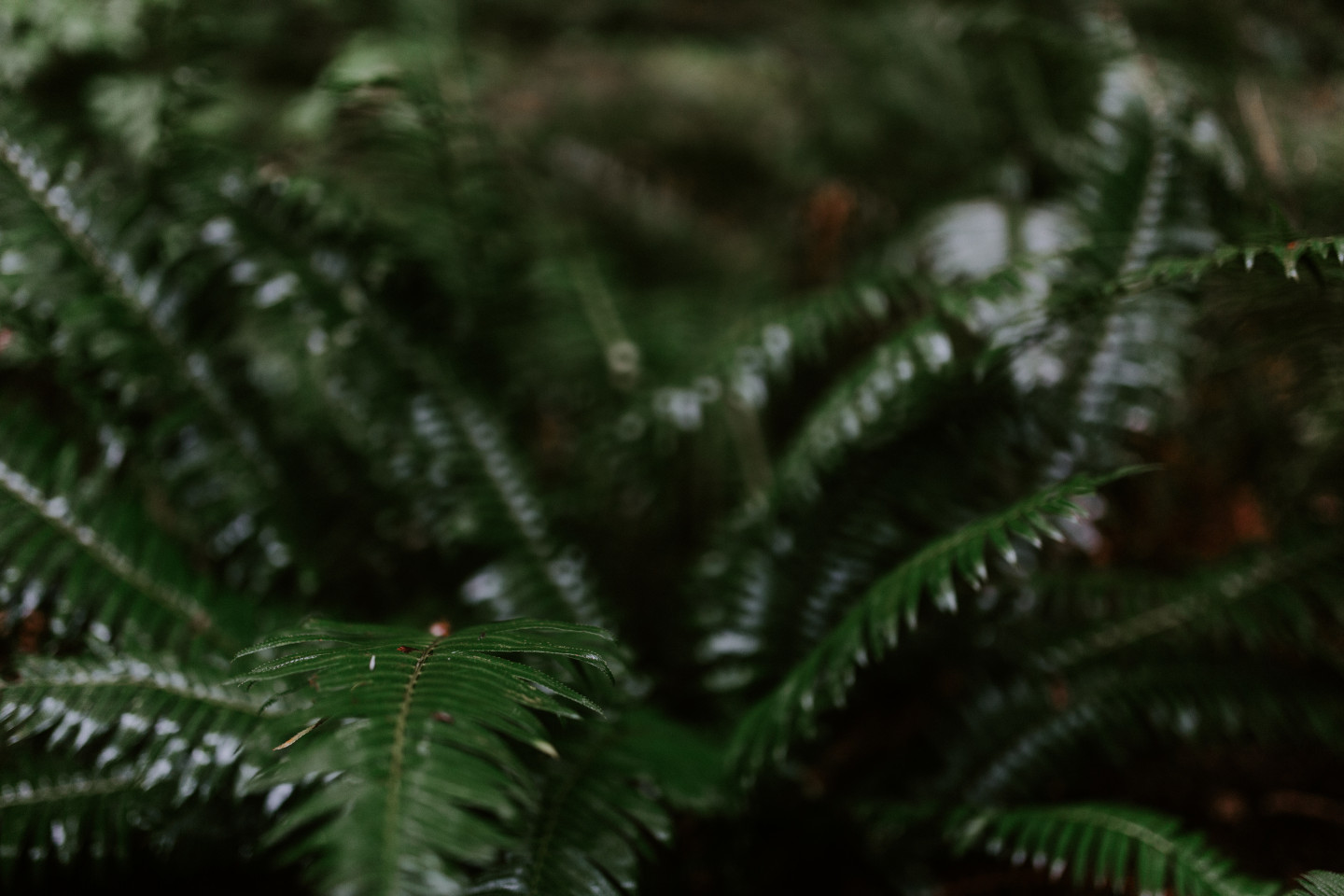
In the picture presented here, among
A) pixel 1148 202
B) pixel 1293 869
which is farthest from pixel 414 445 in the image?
pixel 1293 869

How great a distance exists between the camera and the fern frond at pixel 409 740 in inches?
21.7

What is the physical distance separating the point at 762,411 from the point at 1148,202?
3.21 ft

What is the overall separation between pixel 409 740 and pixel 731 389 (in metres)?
1.24

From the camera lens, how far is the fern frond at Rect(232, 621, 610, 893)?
0.55m

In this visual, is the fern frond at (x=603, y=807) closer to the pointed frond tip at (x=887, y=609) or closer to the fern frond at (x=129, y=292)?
the pointed frond tip at (x=887, y=609)

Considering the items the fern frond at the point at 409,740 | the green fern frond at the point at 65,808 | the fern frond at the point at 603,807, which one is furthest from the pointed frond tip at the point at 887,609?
the green fern frond at the point at 65,808

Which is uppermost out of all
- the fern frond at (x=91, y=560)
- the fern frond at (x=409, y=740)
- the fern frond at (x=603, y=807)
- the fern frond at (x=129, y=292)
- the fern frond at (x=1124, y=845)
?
the fern frond at (x=129, y=292)

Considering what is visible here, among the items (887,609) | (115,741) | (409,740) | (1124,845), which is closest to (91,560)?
(115,741)

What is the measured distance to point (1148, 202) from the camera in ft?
4.74

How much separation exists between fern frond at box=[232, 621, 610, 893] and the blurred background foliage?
0.49m

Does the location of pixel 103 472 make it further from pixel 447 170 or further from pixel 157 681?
pixel 447 170

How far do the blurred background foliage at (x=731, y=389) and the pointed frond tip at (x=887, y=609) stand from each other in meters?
0.15

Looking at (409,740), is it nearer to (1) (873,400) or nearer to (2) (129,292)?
(1) (873,400)

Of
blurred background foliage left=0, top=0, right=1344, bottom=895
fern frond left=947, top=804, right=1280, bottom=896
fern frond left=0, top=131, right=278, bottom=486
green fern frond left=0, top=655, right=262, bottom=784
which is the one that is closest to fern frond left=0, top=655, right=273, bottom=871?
green fern frond left=0, top=655, right=262, bottom=784
